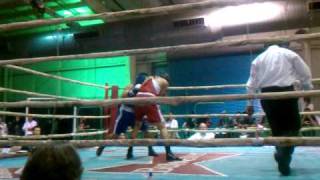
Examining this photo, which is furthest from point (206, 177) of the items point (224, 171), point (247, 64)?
point (247, 64)

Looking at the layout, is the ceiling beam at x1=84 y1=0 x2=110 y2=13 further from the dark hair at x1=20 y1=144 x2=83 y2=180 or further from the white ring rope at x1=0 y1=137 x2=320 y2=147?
the dark hair at x1=20 y1=144 x2=83 y2=180

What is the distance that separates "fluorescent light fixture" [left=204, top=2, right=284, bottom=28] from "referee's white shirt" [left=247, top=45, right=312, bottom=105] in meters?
4.04

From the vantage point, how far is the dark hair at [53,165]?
0.87 meters

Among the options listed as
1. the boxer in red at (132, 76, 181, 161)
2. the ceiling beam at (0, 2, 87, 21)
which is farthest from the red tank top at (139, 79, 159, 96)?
the ceiling beam at (0, 2, 87, 21)

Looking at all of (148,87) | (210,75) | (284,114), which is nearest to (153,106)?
(148,87)

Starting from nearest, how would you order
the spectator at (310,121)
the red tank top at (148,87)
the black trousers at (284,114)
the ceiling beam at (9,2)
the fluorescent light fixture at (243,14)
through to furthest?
the black trousers at (284,114), the red tank top at (148,87), the spectator at (310,121), the fluorescent light fixture at (243,14), the ceiling beam at (9,2)

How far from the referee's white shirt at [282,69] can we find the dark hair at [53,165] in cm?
209

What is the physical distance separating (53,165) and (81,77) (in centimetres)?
1251

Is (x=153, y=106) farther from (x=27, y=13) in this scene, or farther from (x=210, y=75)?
(x=27, y=13)

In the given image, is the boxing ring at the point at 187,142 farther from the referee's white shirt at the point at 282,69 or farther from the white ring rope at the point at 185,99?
the referee's white shirt at the point at 282,69

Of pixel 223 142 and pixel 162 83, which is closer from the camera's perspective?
pixel 223 142

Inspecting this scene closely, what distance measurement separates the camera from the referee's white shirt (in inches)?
106

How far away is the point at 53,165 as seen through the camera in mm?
874

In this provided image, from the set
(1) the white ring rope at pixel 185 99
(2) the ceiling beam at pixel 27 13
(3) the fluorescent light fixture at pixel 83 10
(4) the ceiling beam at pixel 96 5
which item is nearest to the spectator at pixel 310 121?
(1) the white ring rope at pixel 185 99
